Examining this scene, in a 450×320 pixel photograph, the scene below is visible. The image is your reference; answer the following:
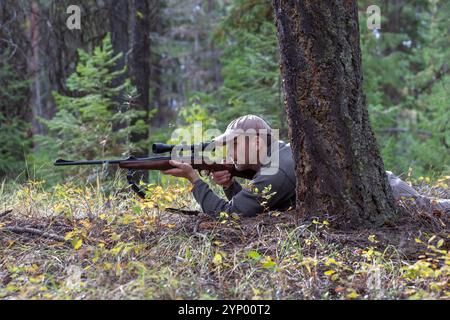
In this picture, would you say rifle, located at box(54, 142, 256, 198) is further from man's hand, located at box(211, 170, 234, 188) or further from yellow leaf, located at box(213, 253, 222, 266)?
yellow leaf, located at box(213, 253, 222, 266)

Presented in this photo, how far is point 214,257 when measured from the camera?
12.8 feet

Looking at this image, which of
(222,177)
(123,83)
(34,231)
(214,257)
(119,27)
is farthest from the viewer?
(119,27)

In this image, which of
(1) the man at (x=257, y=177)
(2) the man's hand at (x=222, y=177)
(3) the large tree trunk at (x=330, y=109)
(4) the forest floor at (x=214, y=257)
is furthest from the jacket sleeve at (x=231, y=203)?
(3) the large tree trunk at (x=330, y=109)

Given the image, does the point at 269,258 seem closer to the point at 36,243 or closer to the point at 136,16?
the point at 36,243

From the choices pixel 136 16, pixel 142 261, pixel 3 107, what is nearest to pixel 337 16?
pixel 142 261

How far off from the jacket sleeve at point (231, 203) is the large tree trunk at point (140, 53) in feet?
19.1

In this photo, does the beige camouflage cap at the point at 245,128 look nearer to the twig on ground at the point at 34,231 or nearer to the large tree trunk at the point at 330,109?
the large tree trunk at the point at 330,109

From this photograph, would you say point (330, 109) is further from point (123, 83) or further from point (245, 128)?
point (123, 83)

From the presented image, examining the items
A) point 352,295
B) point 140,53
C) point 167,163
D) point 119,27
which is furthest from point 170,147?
point 119,27

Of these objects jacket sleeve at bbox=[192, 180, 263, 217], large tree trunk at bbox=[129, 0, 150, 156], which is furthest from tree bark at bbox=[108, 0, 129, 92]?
jacket sleeve at bbox=[192, 180, 263, 217]

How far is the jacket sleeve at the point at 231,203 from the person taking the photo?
505 centimetres

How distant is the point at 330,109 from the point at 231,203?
1.30 m

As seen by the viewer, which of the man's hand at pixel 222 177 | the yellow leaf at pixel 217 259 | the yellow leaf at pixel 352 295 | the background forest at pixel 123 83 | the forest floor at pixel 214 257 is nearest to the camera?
the yellow leaf at pixel 352 295
